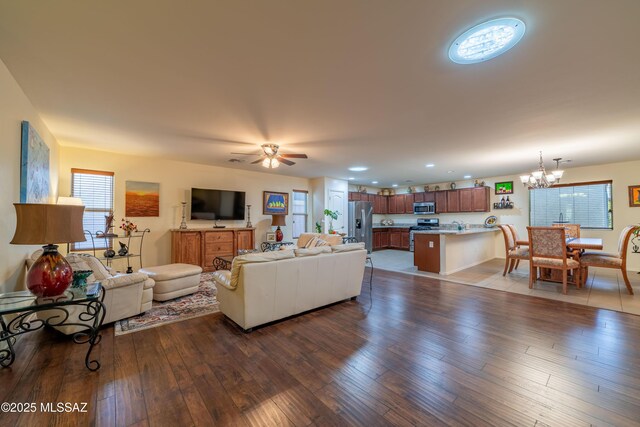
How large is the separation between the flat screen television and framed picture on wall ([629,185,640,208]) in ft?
29.0

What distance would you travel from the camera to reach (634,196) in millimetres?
5418

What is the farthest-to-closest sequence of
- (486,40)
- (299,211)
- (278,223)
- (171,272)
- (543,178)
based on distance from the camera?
(299,211) < (278,223) < (543,178) < (171,272) < (486,40)

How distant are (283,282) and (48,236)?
1.94m

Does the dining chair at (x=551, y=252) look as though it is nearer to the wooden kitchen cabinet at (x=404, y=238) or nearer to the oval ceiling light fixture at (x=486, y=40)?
the oval ceiling light fixture at (x=486, y=40)

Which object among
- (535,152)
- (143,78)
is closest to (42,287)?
(143,78)

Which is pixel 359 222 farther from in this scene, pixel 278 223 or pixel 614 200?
pixel 614 200

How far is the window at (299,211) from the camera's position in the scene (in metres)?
7.55

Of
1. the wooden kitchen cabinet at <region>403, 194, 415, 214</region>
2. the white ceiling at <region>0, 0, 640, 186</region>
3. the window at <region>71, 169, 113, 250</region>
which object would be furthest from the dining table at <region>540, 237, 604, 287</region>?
the window at <region>71, 169, 113, 250</region>

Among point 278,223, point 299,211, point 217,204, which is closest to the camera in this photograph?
point 217,204

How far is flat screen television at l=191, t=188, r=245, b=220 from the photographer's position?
5.59 meters

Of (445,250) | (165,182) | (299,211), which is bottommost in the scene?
(445,250)

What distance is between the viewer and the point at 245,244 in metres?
6.05

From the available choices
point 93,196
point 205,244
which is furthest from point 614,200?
point 93,196

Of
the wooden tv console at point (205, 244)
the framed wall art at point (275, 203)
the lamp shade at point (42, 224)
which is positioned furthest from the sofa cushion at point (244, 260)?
the framed wall art at point (275, 203)
